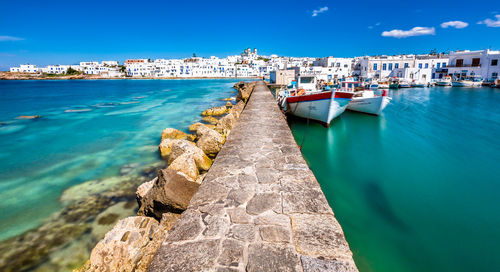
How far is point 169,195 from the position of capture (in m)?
3.70

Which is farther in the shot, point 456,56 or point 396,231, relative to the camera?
point 456,56

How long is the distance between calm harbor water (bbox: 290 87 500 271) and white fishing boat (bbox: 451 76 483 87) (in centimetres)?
3757

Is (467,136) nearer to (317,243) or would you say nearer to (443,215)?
(443,215)

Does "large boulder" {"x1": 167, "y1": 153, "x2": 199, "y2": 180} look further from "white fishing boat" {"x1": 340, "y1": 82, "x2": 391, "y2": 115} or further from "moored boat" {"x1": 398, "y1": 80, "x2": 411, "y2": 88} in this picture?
"moored boat" {"x1": 398, "y1": 80, "x2": 411, "y2": 88}

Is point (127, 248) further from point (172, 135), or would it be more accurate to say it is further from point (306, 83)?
point (306, 83)

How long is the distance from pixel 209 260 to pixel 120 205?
442 centimetres

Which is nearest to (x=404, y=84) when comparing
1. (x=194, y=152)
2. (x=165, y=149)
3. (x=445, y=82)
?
(x=445, y=82)

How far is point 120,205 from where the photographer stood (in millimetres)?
5676

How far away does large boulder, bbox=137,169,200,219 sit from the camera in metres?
3.69

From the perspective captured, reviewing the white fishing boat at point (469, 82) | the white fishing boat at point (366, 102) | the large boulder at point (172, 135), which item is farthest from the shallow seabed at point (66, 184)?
the white fishing boat at point (469, 82)

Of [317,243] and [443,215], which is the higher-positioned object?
[317,243]

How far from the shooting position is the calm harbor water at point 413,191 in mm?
4387

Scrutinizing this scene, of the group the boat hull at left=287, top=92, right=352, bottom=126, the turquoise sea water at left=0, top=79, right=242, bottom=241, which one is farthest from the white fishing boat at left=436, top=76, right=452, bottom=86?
the turquoise sea water at left=0, top=79, right=242, bottom=241

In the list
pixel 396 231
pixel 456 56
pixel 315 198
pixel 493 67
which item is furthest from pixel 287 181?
pixel 456 56
